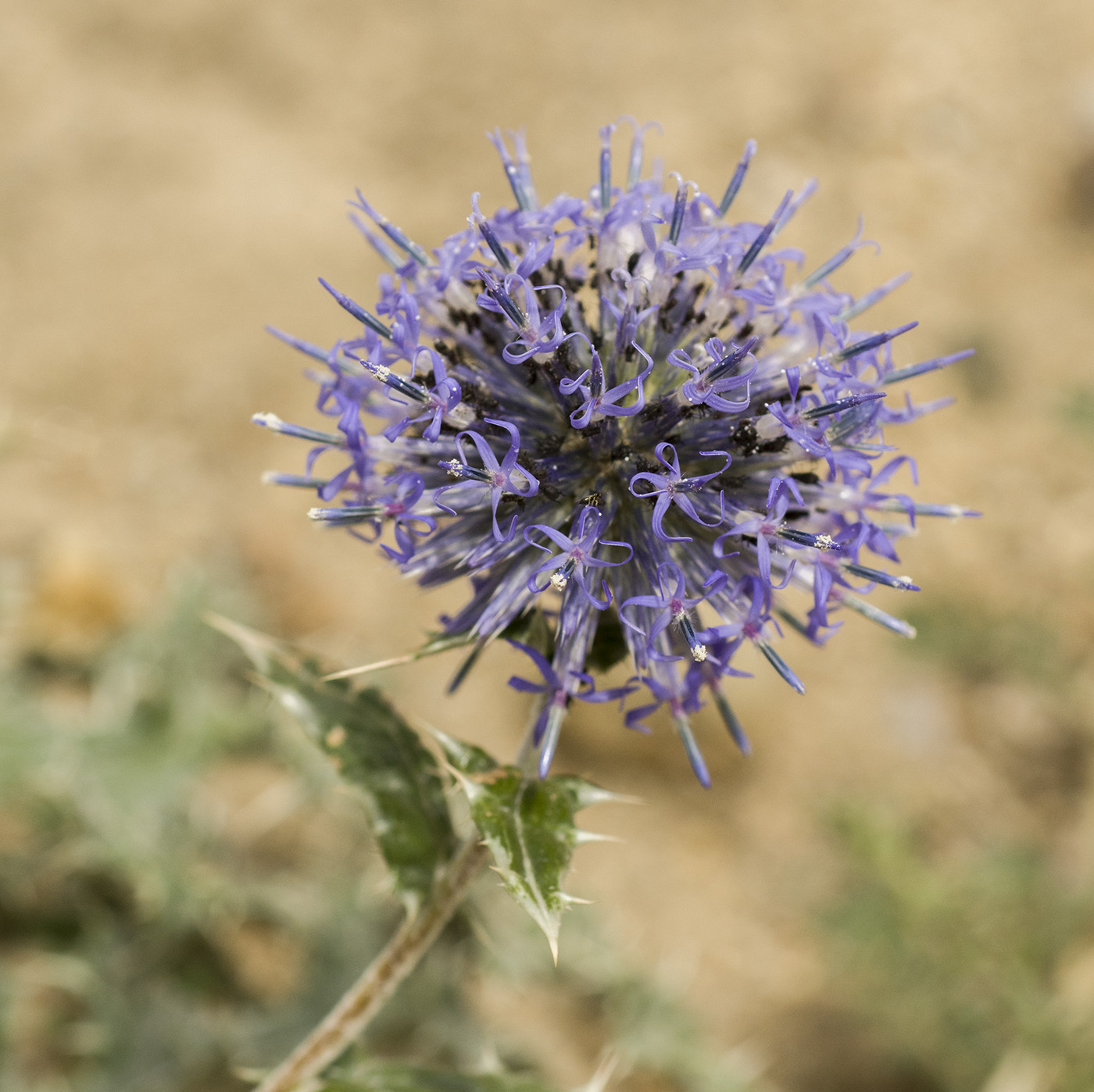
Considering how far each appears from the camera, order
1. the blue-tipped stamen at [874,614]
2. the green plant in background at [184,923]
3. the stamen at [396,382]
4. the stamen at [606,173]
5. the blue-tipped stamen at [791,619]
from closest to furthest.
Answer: the stamen at [396,382] → the blue-tipped stamen at [874,614] → the blue-tipped stamen at [791,619] → the stamen at [606,173] → the green plant in background at [184,923]

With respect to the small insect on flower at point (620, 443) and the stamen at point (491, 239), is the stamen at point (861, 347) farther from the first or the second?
the stamen at point (491, 239)

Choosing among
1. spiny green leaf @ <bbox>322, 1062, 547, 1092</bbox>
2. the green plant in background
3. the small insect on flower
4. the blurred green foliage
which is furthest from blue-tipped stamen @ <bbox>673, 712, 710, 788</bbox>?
the blurred green foliage

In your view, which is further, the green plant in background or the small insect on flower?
the green plant in background

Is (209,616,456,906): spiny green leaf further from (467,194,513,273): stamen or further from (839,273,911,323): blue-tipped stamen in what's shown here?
(839,273,911,323): blue-tipped stamen

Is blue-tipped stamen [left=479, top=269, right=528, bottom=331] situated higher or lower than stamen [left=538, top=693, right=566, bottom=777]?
higher

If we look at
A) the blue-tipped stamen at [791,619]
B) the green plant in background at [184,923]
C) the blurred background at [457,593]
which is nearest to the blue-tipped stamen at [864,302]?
the blue-tipped stamen at [791,619]
